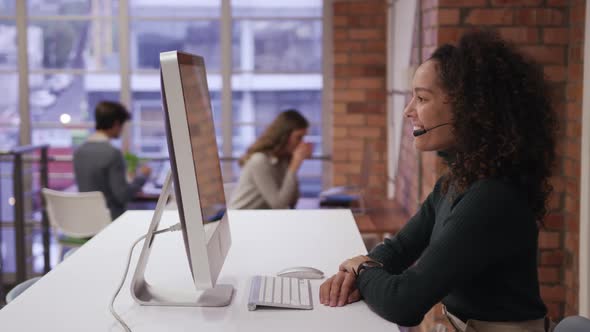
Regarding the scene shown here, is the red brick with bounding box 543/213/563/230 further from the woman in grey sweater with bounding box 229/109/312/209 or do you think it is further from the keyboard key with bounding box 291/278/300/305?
the keyboard key with bounding box 291/278/300/305

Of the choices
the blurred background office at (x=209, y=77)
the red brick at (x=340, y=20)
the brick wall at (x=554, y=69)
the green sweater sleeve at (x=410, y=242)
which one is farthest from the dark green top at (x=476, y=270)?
the red brick at (x=340, y=20)

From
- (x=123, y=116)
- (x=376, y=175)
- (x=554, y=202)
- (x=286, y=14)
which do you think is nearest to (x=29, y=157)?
(x=123, y=116)

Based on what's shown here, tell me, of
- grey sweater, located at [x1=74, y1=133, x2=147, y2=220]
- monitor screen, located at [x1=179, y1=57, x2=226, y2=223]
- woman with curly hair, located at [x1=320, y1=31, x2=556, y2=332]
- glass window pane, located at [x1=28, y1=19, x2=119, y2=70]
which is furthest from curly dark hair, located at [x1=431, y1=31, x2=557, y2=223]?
glass window pane, located at [x1=28, y1=19, x2=119, y2=70]

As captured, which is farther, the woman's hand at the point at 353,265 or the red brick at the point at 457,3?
the red brick at the point at 457,3

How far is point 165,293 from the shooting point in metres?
1.67

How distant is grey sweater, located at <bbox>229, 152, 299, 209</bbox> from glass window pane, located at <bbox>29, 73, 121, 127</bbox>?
7.22 feet

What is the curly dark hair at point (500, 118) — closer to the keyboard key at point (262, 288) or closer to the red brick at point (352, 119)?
the keyboard key at point (262, 288)

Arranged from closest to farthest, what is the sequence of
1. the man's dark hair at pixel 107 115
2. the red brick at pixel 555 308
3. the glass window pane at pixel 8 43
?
the red brick at pixel 555 308 → the man's dark hair at pixel 107 115 → the glass window pane at pixel 8 43

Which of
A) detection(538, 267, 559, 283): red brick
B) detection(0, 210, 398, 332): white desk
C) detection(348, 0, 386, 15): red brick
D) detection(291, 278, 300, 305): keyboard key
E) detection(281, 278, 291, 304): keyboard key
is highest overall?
detection(348, 0, 386, 15): red brick

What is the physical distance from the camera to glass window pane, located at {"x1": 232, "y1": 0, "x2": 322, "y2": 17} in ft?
18.5

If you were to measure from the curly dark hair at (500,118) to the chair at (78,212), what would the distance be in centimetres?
258

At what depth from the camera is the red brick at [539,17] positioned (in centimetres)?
304

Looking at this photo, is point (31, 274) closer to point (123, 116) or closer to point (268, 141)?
point (123, 116)

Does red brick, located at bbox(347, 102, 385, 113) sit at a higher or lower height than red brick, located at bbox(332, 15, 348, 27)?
lower
